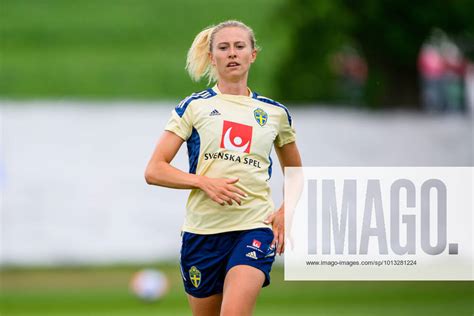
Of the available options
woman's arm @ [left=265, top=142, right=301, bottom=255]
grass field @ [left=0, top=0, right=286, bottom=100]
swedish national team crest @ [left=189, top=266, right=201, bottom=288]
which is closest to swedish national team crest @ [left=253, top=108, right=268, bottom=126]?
woman's arm @ [left=265, top=142, right=301, bottom=255]

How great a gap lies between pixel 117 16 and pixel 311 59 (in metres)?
3.78

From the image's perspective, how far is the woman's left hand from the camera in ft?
18.6

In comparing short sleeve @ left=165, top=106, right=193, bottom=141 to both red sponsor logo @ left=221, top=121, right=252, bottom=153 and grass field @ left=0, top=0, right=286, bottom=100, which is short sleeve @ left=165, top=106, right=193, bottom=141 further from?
grass field @ left=0, top=0, right=286, bottom=100

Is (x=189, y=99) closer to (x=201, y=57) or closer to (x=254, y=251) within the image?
(x=201, y=57)

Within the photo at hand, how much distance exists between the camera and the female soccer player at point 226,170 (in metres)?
5.54

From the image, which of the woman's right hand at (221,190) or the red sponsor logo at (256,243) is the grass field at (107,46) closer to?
the red sponsor logo at (256,243)

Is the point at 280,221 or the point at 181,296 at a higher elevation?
the point at 181,296

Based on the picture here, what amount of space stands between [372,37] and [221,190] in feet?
30.3

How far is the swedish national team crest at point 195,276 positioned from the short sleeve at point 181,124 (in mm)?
648

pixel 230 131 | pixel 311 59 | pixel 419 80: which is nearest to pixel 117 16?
pixel 311 59

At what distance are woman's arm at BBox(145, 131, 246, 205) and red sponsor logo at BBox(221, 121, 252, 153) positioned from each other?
21 centimetres

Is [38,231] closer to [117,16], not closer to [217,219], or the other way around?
[117,16]

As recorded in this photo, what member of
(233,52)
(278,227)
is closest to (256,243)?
(278,227)

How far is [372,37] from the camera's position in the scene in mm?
14242
